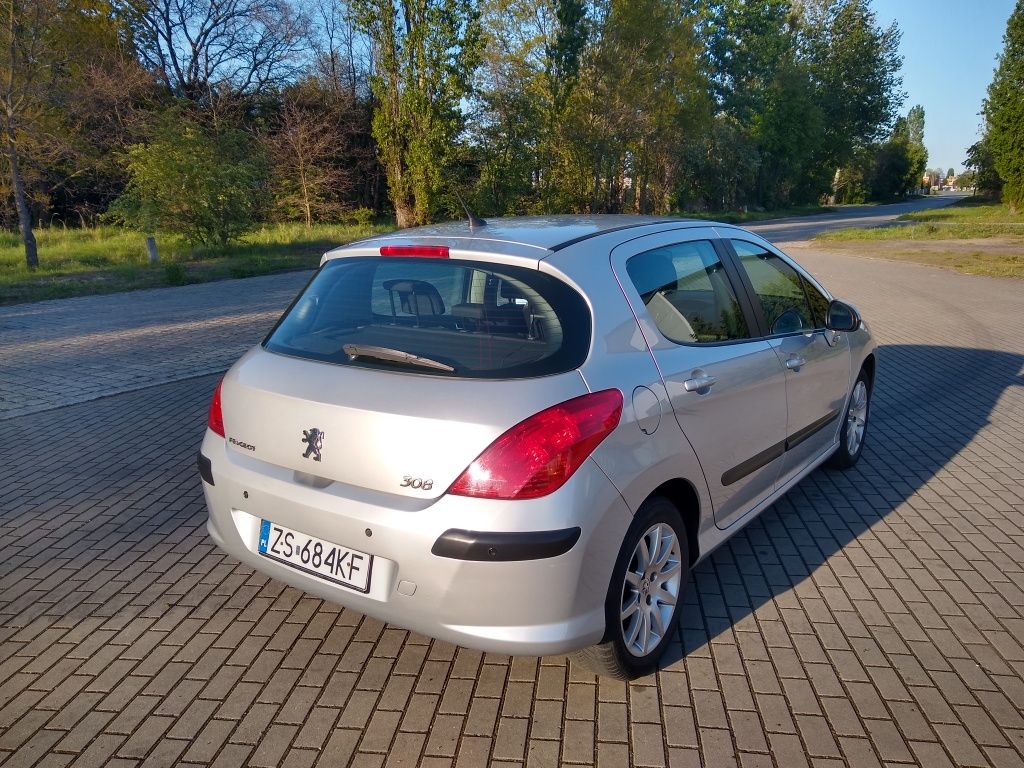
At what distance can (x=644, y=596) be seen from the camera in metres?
2.89

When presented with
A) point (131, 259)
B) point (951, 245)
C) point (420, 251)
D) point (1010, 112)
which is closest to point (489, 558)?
point (420, 251)

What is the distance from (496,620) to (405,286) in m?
1.40

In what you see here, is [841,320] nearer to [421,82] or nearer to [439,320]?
[439,320]

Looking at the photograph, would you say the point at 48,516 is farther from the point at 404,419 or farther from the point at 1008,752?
the point at 1008,752

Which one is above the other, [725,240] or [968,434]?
[725,240]

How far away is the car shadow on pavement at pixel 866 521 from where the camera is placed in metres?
3.46

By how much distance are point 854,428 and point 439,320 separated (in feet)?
11.3

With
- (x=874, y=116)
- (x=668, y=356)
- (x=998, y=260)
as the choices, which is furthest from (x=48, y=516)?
(x=874, y=116)

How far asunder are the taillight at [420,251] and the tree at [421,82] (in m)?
21.6

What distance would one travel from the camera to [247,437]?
2971 millimetres

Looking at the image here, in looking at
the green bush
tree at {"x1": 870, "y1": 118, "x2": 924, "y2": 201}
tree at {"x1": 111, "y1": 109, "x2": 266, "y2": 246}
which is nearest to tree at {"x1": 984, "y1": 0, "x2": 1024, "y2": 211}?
the green bush

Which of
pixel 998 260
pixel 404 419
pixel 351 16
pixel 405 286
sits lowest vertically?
pixel 998 260

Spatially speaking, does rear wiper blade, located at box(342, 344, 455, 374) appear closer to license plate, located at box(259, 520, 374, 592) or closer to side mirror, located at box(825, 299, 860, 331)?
license plate, located at box(259, 520, 374, 592)

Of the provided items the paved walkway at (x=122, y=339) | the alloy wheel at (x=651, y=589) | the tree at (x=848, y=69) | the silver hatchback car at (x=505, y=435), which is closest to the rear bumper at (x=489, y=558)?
the silver hatchback car at (x=505, y=435)
